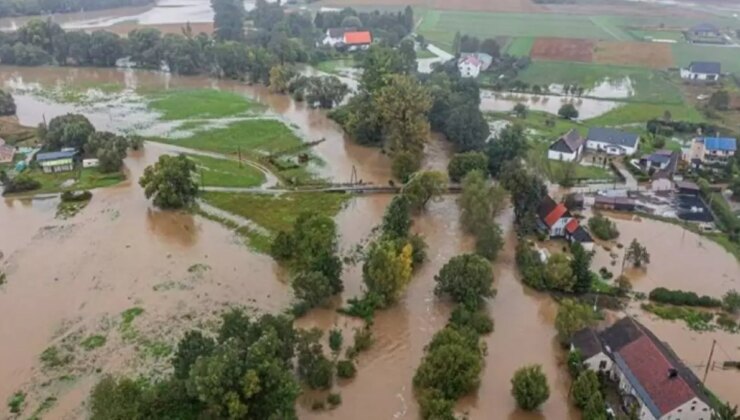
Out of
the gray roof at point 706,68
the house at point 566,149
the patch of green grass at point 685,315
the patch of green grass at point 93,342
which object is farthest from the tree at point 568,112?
the patch of green grass at point 93,342

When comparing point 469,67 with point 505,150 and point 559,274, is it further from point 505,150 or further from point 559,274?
point 559,274

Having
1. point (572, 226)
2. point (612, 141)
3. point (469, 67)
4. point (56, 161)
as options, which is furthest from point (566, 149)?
point (56, 161)

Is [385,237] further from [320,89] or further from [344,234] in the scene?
[320,89]

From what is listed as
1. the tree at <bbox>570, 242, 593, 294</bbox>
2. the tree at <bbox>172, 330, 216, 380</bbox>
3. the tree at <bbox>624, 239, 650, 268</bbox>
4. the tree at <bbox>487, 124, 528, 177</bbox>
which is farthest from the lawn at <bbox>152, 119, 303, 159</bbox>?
the tree at <bbox>624, 239, 650, 268</bbox>

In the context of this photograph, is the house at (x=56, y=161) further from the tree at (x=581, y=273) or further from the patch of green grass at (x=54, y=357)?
the tree at (x=581, y=273)

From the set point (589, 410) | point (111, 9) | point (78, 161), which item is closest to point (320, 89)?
point (78, 161)

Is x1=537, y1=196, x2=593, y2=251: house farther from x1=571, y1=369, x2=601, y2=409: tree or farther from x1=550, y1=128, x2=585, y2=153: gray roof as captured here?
x1=571, y1=369, x2=601, y2=409: tree
